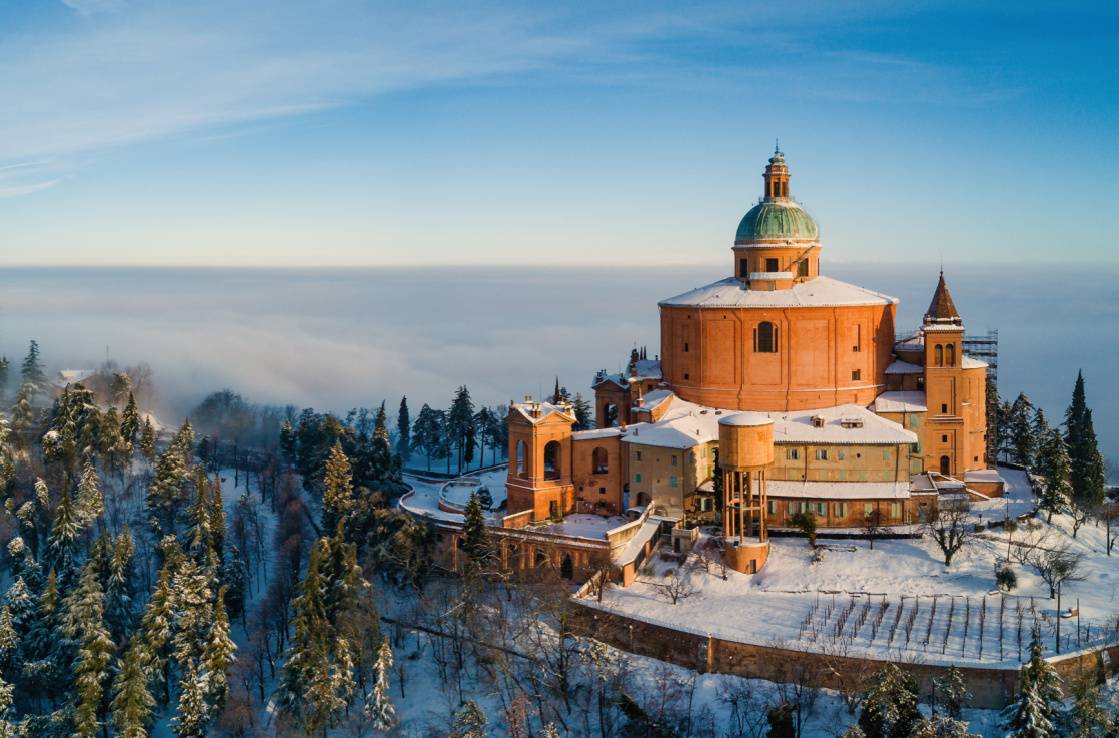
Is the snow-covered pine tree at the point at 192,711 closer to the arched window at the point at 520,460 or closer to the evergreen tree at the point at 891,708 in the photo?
the arched window at the point at 520,460

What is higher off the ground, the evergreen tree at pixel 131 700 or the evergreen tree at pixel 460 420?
the evergreen tree at pixel 460 420

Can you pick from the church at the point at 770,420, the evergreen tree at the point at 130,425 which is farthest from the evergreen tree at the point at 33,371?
the church at the point at 770,420

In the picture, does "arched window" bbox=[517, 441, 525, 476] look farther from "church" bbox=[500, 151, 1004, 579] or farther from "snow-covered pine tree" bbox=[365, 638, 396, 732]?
"snow-covered pine tree" bbox=[365, 638, 396, 732]

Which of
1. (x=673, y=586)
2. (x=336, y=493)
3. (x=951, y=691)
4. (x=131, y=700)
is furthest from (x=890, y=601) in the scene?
(x=131, y=700)

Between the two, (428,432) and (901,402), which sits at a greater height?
(901,402)

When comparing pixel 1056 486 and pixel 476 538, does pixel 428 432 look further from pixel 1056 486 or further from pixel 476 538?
pixel 1056 486

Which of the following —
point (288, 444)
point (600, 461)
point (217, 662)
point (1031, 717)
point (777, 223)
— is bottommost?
point (217, 662)

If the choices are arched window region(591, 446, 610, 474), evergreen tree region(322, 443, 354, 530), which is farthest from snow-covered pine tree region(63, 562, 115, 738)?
arched window region(591, 446, 610, 474)
